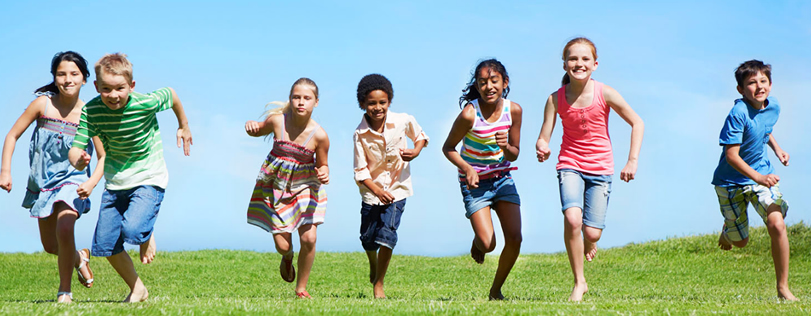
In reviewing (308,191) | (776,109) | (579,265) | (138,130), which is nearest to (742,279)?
(776,109)

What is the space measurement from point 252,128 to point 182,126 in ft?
2.49

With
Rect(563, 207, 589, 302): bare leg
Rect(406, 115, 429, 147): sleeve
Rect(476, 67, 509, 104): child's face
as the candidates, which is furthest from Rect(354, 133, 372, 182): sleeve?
Rect(563, 207, 589, 302): bare leg

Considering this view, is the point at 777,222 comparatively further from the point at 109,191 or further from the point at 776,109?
the point at 109,191

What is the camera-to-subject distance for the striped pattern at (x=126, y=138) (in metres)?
7.67

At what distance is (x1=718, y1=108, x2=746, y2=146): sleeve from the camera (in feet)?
28.5

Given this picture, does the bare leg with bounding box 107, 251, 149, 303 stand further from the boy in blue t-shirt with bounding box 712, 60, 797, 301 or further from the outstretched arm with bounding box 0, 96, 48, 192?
the boy in blue t-shirt with bounding box 712, 60, 797, 301

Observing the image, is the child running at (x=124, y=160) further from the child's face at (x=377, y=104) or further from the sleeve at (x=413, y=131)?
the sleeve at (x=413, y=131)

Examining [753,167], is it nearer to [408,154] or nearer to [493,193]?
[493,193]

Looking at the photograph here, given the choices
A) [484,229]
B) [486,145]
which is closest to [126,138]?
[486,145]

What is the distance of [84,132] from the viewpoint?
775cm

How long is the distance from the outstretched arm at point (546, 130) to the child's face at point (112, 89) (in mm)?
4303

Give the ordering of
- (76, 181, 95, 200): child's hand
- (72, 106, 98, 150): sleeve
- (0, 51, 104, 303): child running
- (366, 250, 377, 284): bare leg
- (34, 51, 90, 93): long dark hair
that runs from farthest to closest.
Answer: (366, 250, 377, 284): bare leg < (34, 51, 90, 93): long dark hair < (0, 51, 104, 303): child running < (72, 106, 98, 150): sleeve < (76, 181, 95, 200): child's hand

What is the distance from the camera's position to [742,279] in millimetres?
15586

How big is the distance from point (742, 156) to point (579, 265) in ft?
9.15
